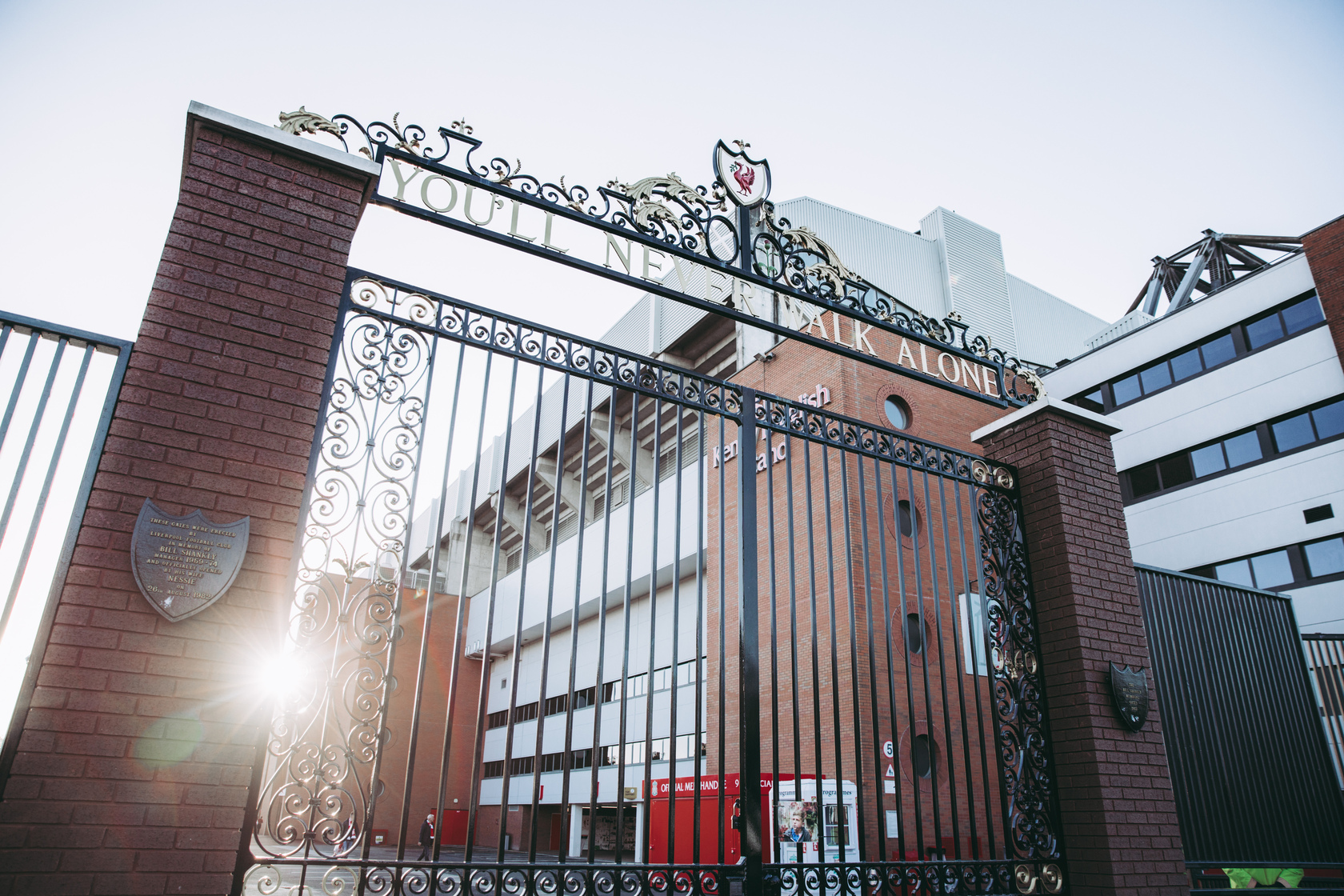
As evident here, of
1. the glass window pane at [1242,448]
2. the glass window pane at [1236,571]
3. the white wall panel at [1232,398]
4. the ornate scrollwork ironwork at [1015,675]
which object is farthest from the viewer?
the glass window pane at [1242,448]

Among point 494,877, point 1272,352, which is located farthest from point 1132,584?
point 1272,352

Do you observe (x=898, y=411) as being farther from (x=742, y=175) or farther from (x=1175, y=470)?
(x=742, y=175)

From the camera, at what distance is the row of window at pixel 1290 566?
18.2 metres

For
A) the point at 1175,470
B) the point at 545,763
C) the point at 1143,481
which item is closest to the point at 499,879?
the point at 1175,470

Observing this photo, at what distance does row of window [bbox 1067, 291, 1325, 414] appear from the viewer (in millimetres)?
19594

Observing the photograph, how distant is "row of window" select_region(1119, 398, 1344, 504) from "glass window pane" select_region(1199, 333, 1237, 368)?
1969mm

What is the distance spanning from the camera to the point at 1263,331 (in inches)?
798

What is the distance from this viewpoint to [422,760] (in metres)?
28.1

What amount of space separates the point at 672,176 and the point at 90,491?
4068 millimetres

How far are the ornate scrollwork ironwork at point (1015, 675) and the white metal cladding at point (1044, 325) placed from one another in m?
21.8

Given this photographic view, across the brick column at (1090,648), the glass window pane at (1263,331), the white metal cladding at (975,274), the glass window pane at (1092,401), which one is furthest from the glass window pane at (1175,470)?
the brick column at (1090,648)

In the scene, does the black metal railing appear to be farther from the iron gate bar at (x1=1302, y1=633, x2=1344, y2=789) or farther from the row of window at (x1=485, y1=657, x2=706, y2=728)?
the row of window at (x1=485, y1=657, x2=706, y2=728)

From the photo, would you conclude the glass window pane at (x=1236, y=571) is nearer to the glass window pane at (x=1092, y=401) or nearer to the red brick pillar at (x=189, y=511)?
the glass window pane at (x=1092, y=401)

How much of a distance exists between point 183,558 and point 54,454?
81 cm
